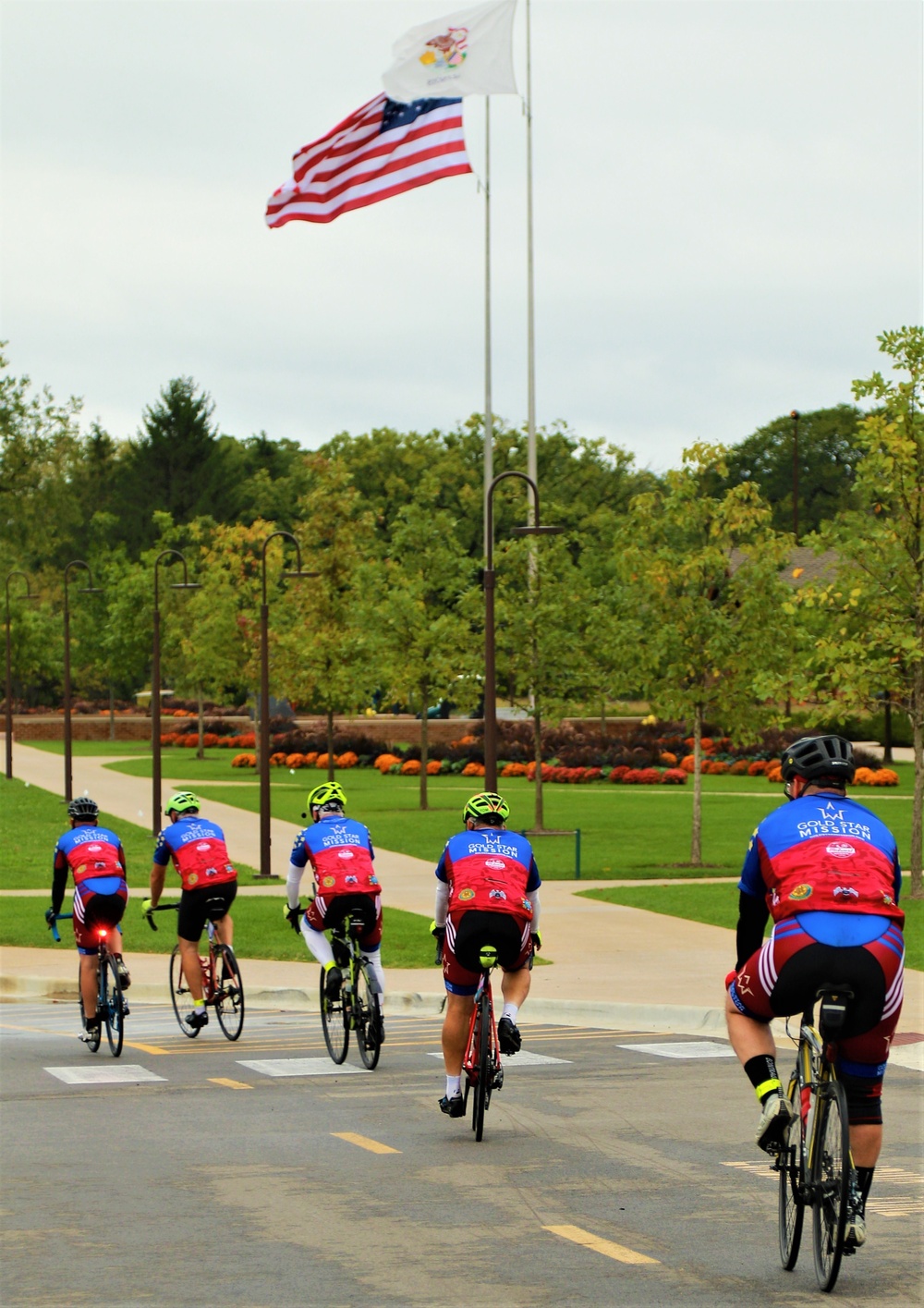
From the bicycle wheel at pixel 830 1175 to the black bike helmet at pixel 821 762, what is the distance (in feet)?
3.69

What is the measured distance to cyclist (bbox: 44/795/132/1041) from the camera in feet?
43.3

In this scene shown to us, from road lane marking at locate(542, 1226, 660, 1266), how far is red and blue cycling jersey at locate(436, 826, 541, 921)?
258cm

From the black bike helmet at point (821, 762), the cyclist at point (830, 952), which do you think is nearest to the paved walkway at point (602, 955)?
the black bike helmet at point (821, 762)

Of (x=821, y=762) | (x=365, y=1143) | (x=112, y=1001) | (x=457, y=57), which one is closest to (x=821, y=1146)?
(x=821, y=762)

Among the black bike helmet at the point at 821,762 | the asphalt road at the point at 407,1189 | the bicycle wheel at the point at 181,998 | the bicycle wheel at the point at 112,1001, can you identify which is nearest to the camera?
the asphalt road at the point at 407,1189

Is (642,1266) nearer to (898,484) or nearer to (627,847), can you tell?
(898,484)

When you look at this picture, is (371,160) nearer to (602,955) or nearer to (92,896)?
(602,955)

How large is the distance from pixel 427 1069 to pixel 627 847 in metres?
18.7

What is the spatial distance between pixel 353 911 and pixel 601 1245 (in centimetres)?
521

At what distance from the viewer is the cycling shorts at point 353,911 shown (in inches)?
474

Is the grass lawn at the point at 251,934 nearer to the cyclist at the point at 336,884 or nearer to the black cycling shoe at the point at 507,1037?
the cyclist at the point at 336,884

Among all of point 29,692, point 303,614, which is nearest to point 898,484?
point 303,614

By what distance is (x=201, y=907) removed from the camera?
13.6m

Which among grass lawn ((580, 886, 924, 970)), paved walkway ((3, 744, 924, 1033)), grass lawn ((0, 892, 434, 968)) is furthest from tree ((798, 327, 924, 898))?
grass lawn ((0, 892, 434, 968))
